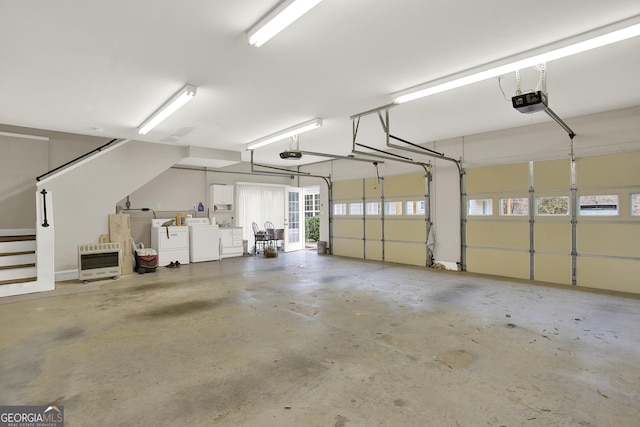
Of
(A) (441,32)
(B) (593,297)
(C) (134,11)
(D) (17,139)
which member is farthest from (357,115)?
(D) (17,139)

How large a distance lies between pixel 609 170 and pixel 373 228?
498cm

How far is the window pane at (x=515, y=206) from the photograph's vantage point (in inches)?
241

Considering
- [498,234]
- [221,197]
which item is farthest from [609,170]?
[221,197]

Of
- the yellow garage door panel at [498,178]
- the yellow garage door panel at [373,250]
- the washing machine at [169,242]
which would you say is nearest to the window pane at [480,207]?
the yellow garage door panel at [498,178]

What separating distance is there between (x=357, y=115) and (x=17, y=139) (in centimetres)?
664

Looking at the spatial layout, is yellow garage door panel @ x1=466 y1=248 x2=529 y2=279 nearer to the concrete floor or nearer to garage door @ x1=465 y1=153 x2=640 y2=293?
garage door @ x1=465 y1=153 x2=640 y2=293

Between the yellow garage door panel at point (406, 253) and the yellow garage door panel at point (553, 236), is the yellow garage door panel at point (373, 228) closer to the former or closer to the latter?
the yellow garage door panel at point (406, 253)

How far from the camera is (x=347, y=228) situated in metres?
9.52

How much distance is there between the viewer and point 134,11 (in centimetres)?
253

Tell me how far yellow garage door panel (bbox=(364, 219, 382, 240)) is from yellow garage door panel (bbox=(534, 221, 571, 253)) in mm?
3608

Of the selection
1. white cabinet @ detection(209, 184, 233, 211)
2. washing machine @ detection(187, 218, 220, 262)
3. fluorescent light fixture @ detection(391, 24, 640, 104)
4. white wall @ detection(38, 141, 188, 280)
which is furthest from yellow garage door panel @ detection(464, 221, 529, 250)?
white wall @ detection(38, 141, 188, 280)

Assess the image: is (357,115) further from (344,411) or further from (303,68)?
(344,411)

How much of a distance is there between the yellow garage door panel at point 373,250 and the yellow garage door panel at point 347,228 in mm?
418

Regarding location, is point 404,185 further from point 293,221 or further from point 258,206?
point 258,206
